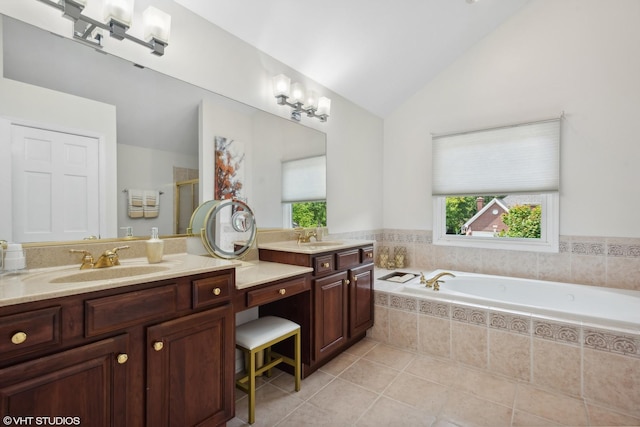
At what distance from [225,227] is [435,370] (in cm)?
188

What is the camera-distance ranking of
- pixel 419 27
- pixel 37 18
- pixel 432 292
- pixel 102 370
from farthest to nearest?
pixel 419 27 < pixel 432 292 < pixel 37 18 < pixel 102 370

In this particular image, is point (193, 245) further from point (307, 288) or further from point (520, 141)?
point (520, 141)

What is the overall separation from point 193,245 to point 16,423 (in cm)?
108

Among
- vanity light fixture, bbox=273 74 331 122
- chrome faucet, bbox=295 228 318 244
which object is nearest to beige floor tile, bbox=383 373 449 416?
chrome faucet, bbox=295 228 318 244

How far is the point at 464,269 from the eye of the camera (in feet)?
10.8

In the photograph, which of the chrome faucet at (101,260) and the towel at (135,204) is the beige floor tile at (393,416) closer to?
the chrome faucet at (101,260)

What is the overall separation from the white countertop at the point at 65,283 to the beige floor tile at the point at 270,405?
Answer: 0.95m

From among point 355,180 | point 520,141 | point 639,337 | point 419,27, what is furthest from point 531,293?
point 419,27

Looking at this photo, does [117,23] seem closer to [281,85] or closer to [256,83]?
[256,83]

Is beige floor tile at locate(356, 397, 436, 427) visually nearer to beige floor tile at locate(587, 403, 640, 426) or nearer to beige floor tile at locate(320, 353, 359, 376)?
beige floor tile at locate(320, 353, 359, 376)

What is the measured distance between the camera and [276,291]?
181cm

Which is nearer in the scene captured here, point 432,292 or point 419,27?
point 432,292

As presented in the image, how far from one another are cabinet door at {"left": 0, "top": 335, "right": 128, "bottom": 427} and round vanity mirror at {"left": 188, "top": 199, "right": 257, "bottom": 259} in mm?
867

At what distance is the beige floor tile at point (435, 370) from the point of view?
6.97 ft
